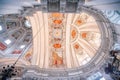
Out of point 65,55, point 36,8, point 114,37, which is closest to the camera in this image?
point 36,8

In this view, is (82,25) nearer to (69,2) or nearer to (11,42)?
(11,42)

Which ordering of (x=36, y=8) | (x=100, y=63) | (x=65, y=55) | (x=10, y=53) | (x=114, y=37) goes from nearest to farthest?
(x=36, y=8), (x=114, y=37), (x=100, y=63), (x=10, y=53), (x=65, y=55)

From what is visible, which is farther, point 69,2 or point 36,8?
point 36,8

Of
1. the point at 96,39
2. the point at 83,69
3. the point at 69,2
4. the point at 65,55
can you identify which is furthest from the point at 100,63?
the point at 69,2

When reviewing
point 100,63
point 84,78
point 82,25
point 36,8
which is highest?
point 36,8

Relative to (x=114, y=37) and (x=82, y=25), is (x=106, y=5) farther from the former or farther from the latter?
(x=82, y=25)

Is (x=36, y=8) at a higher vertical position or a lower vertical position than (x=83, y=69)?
higher
